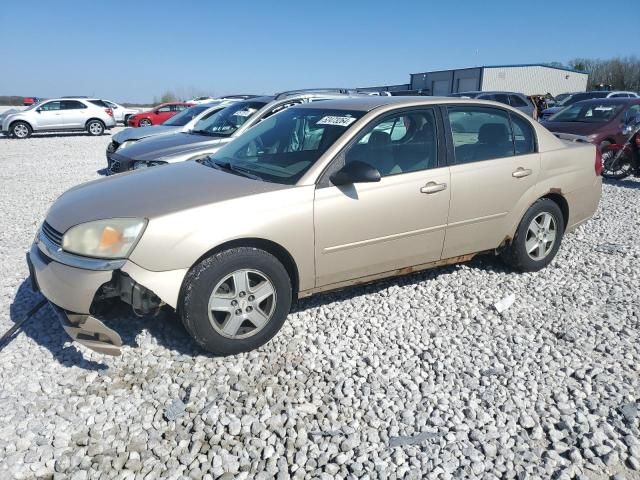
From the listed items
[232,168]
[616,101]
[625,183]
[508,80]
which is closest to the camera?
[232,168]

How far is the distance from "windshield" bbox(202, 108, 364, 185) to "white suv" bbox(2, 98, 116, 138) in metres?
20.0

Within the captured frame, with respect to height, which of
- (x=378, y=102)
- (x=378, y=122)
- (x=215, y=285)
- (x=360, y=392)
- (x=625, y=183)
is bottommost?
(x=625, y=183)

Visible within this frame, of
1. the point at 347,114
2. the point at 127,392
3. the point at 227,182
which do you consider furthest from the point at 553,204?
the point at 127,392

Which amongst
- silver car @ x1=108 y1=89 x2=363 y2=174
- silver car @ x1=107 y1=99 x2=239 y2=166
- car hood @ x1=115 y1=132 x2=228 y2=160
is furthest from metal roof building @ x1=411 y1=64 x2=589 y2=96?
car hood @ x1=115 y1=132 x2=228 y2=160

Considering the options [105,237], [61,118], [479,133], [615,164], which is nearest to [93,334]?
[105,237]

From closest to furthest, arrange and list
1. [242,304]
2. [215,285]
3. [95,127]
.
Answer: [215,285]
[242,304]
[95,127]

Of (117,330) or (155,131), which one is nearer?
(117,330)

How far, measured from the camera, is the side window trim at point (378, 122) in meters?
3.51

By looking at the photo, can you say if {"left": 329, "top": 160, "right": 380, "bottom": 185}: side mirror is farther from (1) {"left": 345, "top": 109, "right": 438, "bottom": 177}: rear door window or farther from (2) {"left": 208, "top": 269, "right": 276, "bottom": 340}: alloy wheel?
(2) {"left": 208, "top": 269, "right": 276, "bottom": 340}: alloy wheel

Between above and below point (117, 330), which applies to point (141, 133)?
above

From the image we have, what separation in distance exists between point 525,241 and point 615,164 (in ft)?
21.6

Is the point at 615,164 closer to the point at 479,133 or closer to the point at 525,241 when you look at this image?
the point at 525,241

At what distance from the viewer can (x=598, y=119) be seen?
10.2 metres

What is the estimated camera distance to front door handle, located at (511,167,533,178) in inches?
173
